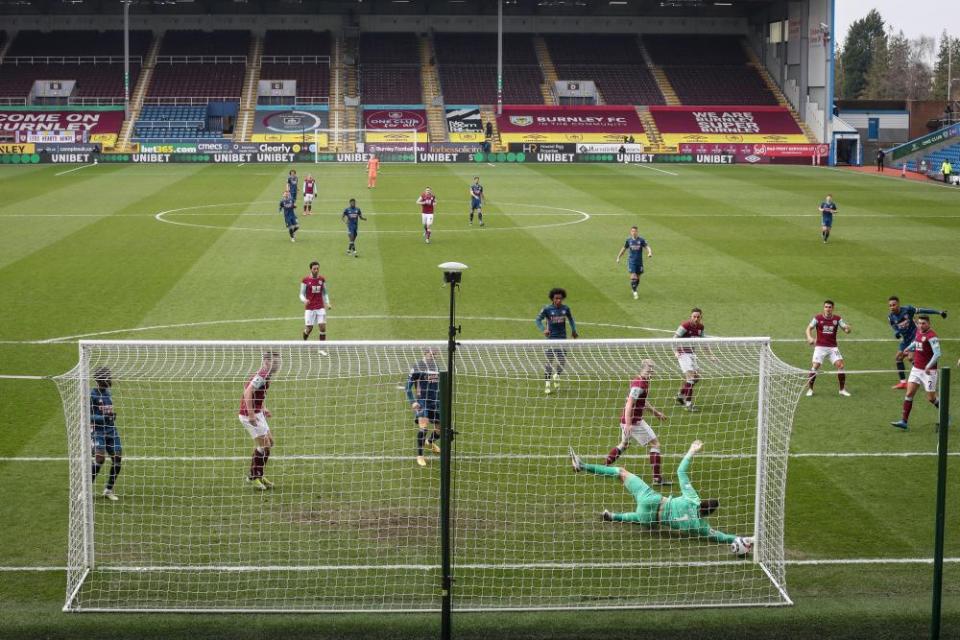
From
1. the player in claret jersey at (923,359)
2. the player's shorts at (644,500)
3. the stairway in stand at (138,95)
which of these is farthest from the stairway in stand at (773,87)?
the player's shorts at (644,500)

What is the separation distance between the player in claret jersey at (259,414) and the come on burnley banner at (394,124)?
6621cm

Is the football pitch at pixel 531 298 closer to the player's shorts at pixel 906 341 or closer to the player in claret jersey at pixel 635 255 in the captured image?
the player in claret jersey at pixel 635 255

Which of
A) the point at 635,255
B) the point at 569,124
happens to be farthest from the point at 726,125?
the point at 635,255

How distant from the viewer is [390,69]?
88.5 metres

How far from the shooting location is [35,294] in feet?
92.4

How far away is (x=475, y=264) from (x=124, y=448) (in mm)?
17806

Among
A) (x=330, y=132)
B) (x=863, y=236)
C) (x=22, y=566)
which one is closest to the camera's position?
(x=22, y=566)

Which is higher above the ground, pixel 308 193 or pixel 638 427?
pixel 308 193

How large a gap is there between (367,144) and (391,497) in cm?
6358

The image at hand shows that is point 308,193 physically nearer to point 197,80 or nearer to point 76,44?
point 197,80

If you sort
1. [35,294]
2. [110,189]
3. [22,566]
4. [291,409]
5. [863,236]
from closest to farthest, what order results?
[22,566] < [291,409] < [35,294] < [863,236] < [110,189]

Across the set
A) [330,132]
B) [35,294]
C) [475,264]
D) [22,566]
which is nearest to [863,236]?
[475,264]

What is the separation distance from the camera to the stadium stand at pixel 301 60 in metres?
85.6

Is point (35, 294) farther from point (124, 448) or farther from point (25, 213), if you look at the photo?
point (25, 213)
